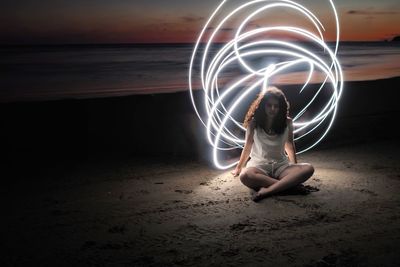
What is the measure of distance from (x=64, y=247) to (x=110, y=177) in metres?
2.37

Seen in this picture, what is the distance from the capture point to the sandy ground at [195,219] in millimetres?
3865

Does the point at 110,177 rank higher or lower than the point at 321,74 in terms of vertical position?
lower

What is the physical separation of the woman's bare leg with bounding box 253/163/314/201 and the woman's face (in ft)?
2.21


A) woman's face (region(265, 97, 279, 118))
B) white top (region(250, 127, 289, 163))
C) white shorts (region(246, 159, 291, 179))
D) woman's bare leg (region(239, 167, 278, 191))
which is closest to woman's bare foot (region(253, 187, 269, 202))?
woman's bare leg (region(239, 167, 278, 191))

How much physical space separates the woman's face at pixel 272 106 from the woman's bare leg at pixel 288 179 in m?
0.67

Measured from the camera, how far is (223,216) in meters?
4.79

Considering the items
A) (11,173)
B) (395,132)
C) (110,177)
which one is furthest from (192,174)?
(395,132)

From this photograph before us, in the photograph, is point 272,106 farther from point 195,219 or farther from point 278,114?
point 195,219

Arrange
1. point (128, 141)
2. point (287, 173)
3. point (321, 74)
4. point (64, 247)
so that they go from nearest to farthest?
point (64, 247)
point (287, 173)
point (128, 141)
point (321, 74)

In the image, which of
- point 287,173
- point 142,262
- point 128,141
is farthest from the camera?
point 128,141

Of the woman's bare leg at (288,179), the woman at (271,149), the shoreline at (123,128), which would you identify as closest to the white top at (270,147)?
the woman at (271,149)

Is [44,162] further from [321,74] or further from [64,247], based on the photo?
[321,74]

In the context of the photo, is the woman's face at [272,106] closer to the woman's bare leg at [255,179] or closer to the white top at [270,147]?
the white top at [270,147]

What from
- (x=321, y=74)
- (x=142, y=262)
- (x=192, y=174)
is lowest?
(x=142, y=262)
